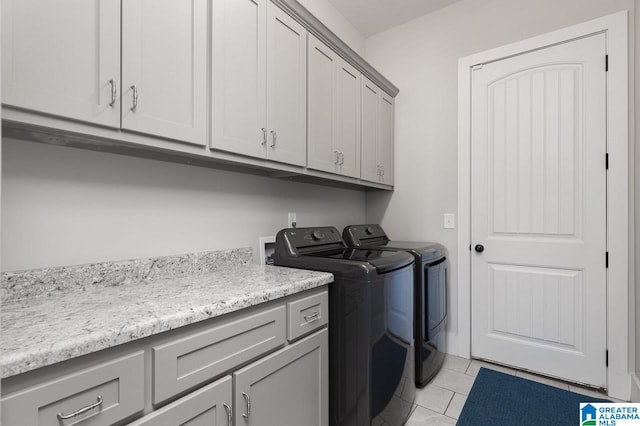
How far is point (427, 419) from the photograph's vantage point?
5.89 ft

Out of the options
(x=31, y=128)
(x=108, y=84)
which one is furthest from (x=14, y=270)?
(x=108, y=84)

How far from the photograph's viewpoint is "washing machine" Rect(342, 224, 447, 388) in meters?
2.10

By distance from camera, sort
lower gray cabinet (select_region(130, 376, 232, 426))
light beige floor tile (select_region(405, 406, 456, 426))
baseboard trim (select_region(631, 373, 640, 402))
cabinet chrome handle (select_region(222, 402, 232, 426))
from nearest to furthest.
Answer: lower gray cabinet (select_region(130, 376, 232, 426)) → cabinet chrome handle (select_region(222, 402, 232, 426)) → light beige floor tile (select_region(405, 406, 456, 426)) → baseboard trim (select_region(631, 373, 640, 402))

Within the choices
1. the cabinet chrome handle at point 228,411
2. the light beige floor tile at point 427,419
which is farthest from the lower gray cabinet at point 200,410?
the light beige floor tile at point 427,419

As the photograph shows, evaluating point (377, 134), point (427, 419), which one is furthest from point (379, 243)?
point (427, 419)

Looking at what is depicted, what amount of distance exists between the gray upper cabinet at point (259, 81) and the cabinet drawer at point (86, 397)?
93 cm

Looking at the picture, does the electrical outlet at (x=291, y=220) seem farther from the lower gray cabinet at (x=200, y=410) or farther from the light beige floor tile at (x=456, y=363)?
the light beige floor tile at (x=456, y=363)

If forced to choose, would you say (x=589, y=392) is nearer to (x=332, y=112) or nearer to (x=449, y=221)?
(x=449, y=221)

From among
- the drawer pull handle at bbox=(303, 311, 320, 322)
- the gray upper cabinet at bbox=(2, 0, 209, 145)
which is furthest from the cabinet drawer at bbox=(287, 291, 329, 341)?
the gray upper cabinet at bbox=(2, 0, 209, 145)

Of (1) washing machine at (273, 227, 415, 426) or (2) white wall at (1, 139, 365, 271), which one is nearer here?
(2) white wall at (1, 139, 365, 271)

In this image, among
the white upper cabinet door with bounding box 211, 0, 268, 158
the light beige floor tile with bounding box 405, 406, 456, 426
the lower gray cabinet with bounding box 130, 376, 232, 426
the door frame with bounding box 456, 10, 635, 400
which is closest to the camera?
the lower gray cabinet with bounding box 130, 376, 232, 426

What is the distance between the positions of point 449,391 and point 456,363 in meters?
0.45

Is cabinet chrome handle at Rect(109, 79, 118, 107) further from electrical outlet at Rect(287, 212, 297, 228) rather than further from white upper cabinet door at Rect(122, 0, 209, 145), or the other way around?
electrical outlet at Rect(287, 212, 297, 228)

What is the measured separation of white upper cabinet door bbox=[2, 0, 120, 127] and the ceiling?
2146 millimetres
